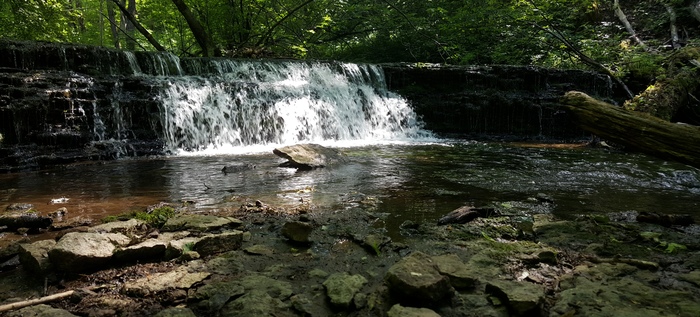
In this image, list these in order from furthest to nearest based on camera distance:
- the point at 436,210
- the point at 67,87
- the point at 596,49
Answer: the point at 596,49 < the point at 67,87 < the point at 436,210

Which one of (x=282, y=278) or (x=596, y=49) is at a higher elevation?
(x=596, y=49)

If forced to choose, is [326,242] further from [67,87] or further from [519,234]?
[67,87]

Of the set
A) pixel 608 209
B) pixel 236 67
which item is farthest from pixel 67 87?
pixel 608 209

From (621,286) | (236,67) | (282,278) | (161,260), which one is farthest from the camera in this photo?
(236,67)

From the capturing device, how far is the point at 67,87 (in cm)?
810

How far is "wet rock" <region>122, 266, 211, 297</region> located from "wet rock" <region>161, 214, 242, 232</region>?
0.74m

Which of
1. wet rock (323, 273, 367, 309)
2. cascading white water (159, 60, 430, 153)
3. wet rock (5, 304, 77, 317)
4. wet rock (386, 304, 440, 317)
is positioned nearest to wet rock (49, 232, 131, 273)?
wet rock (5, 304, 77, 317)

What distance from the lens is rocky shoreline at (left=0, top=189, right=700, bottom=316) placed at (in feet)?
6.58

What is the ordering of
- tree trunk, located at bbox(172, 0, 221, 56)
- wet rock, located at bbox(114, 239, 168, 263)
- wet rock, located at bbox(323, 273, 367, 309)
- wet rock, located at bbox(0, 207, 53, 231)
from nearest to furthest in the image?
wet rock, located at bbox(323, 273, 367, 309)
wet rock, located at bbox(114, 239, 168, 263)
wet rock, located at bbox(0, 207, 53, 231)
tree trunk, located at bbox(172, 0, 221, 56)

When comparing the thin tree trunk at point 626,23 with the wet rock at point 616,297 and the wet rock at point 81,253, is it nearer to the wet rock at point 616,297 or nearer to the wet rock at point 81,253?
the wet rock at point 616,297

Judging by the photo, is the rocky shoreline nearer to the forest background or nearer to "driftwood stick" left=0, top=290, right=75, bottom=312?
"driftwood stick" left=0, top=290, right=75, bottom=312

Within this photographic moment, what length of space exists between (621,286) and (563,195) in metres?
2.75

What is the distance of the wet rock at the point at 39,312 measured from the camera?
185 cm

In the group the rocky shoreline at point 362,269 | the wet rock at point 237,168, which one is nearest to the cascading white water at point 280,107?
the wet rock at point 237,168
